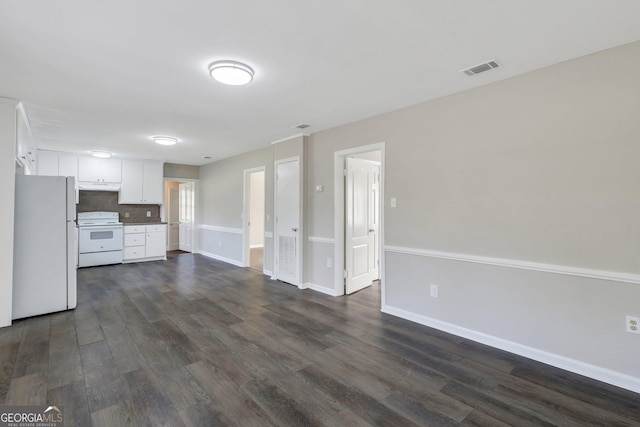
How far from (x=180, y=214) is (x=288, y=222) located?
17.8 ft

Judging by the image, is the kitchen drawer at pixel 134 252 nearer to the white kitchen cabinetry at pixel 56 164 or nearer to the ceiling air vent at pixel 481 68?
the white kitchen cabinetry at pixel 56 164

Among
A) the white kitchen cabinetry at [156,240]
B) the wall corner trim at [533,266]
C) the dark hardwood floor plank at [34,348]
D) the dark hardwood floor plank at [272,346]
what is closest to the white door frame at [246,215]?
the white kitchen cabinetry at [156,240]

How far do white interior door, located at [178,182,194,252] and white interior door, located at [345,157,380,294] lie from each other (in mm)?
5500

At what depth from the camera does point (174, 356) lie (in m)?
2.56

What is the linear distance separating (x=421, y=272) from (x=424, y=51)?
2.22 metres

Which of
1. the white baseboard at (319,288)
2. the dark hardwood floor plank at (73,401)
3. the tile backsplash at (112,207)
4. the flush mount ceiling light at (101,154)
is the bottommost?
the dark hardwood floor plank at (73,401)

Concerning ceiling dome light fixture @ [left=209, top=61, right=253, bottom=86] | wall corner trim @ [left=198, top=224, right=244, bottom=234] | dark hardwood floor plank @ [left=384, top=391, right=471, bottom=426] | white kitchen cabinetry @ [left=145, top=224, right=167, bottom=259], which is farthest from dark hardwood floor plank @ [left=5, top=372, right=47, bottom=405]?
white kitchen cabinetry @ [left=145, top=224, right=167, bottom=259]

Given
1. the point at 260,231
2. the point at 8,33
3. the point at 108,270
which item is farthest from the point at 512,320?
the point at 260,231

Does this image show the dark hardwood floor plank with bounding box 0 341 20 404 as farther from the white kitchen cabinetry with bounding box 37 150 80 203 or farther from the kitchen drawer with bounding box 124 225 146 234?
the white kitchen cabinetry with bounding box 37 150 80 203

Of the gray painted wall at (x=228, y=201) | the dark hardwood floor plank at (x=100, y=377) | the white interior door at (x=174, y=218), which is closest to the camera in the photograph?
the dark hardwood floor plank at (x=100, y=377)

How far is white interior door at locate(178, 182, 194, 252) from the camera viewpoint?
27.1ft

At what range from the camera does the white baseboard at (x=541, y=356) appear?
2.15 metres

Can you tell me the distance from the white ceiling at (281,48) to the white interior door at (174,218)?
5539 millimetres

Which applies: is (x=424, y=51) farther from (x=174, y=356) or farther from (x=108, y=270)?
(x=108, y=270)
